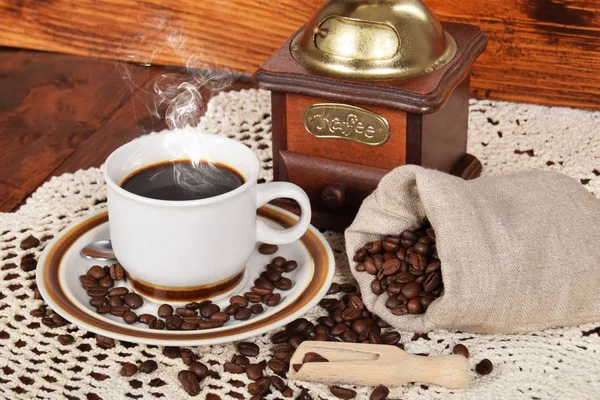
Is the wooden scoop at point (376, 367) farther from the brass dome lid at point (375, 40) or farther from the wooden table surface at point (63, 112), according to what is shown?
the wooden table surface at point (63, 112)

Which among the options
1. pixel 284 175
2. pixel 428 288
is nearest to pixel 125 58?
pixel 284 175

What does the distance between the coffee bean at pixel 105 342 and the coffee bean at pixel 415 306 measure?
1.37 feet

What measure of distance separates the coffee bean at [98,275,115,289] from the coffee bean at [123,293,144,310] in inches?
1.8

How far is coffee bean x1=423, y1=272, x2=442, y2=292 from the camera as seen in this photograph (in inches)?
54.2

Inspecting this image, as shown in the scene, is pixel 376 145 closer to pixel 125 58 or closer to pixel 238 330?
pixel 238 330

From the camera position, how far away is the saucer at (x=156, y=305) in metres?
1.27

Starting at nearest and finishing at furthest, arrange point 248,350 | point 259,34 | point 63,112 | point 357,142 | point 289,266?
point 248,350, point 289,266, point 357,142, point 63,112, point 259,34

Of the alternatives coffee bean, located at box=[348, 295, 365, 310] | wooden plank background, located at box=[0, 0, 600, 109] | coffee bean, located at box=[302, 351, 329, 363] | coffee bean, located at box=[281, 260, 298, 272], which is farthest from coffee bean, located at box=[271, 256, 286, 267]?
wooden plank background, located at box=[0, 0, 600, 109]

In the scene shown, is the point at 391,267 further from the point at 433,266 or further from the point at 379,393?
the point at 379,393

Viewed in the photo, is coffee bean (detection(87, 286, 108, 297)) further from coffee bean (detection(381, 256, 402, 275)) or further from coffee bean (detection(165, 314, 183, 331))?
coffee bean (detection(381, 256, 402, 275))

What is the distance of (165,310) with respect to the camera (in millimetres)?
1347

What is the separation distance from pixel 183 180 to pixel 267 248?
0.62 ft

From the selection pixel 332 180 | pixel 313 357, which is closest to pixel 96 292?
pixel 313 357

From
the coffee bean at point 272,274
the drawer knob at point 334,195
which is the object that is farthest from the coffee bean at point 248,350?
the drawer knob at point 334,195
